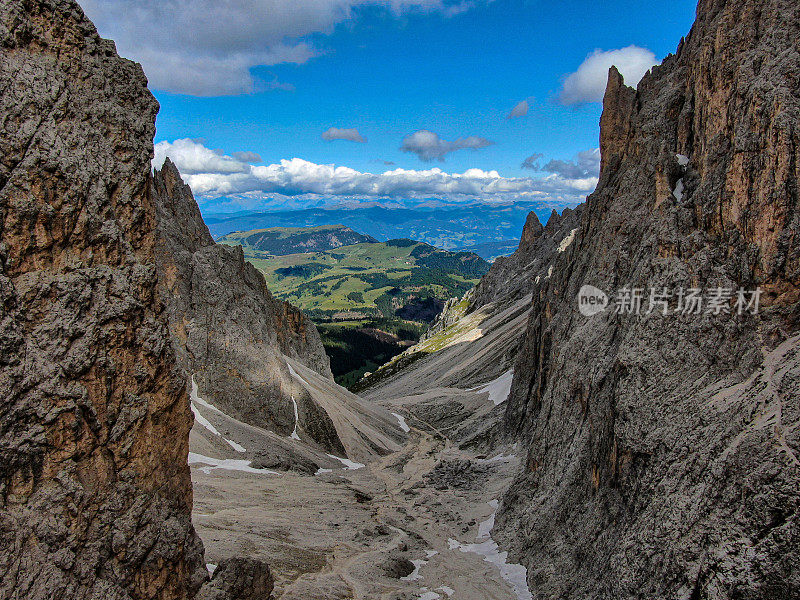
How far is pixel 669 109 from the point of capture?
113 ft

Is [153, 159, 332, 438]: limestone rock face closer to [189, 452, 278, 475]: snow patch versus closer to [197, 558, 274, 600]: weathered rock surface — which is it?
[189, 452, 278, 475]: snow patch

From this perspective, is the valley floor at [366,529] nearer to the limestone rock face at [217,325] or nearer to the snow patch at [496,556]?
the snow patch at [496,556]

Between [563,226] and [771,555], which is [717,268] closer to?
[771,555]

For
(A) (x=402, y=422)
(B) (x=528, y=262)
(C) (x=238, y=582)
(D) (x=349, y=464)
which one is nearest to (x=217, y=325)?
(D) (x=349, y=464)

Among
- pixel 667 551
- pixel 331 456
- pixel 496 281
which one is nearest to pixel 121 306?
pixel 667 551

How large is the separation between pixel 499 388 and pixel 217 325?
4805 cm

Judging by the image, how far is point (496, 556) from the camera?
100ft

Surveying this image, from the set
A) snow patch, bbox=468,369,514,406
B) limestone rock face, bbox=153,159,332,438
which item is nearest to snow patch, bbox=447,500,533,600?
limestone rock face, bbox=153,159,332,438

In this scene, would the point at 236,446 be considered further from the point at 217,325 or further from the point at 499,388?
the point at 499,388

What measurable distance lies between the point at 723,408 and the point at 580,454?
11477mm

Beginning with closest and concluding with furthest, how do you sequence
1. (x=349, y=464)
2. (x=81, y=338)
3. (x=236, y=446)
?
1. (x=81, y=338)
2. (x=236, y=446)
3. (x=349, y=464)

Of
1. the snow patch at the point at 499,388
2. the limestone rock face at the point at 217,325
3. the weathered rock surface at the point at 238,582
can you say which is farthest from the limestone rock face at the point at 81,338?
the snow patch at the point at 499,388

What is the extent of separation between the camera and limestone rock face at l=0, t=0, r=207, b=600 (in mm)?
12055

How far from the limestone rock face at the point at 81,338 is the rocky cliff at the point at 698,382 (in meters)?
17.2
